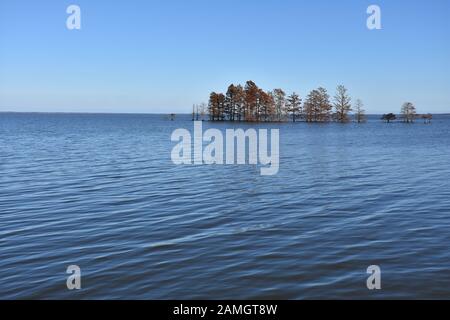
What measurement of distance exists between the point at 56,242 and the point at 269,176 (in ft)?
52.2

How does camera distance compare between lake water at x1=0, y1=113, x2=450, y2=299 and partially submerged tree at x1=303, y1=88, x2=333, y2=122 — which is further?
partially submerged tree at x1=303, y1=88, x2=333, y2=122

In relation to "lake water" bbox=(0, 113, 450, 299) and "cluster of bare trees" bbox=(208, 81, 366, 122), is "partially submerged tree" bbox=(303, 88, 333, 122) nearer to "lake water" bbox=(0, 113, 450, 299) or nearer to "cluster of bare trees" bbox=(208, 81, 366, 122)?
"cluster of bare trees" bbox=(208, 81, 366, 122)

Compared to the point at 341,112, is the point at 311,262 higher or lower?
lower

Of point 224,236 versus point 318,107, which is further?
point 318,107

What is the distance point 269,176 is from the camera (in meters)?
26.4

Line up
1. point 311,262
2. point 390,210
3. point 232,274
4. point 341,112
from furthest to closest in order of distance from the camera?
1. point 341,112
2. point 390,210
3. point 311,262
4. point 232,274

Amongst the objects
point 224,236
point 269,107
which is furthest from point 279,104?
point 224,236

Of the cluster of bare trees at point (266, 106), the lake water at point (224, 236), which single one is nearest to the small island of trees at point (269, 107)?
the cluster of bare trees at point (266, 106)

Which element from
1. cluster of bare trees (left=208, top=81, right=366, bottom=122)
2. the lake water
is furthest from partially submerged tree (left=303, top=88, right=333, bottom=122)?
the lake water

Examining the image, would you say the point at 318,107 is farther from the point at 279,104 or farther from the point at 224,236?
the point at 224,236

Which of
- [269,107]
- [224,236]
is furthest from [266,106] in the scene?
[224,236]

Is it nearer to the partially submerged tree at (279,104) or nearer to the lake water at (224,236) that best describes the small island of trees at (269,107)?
the partially submerged tree at (279,104)
